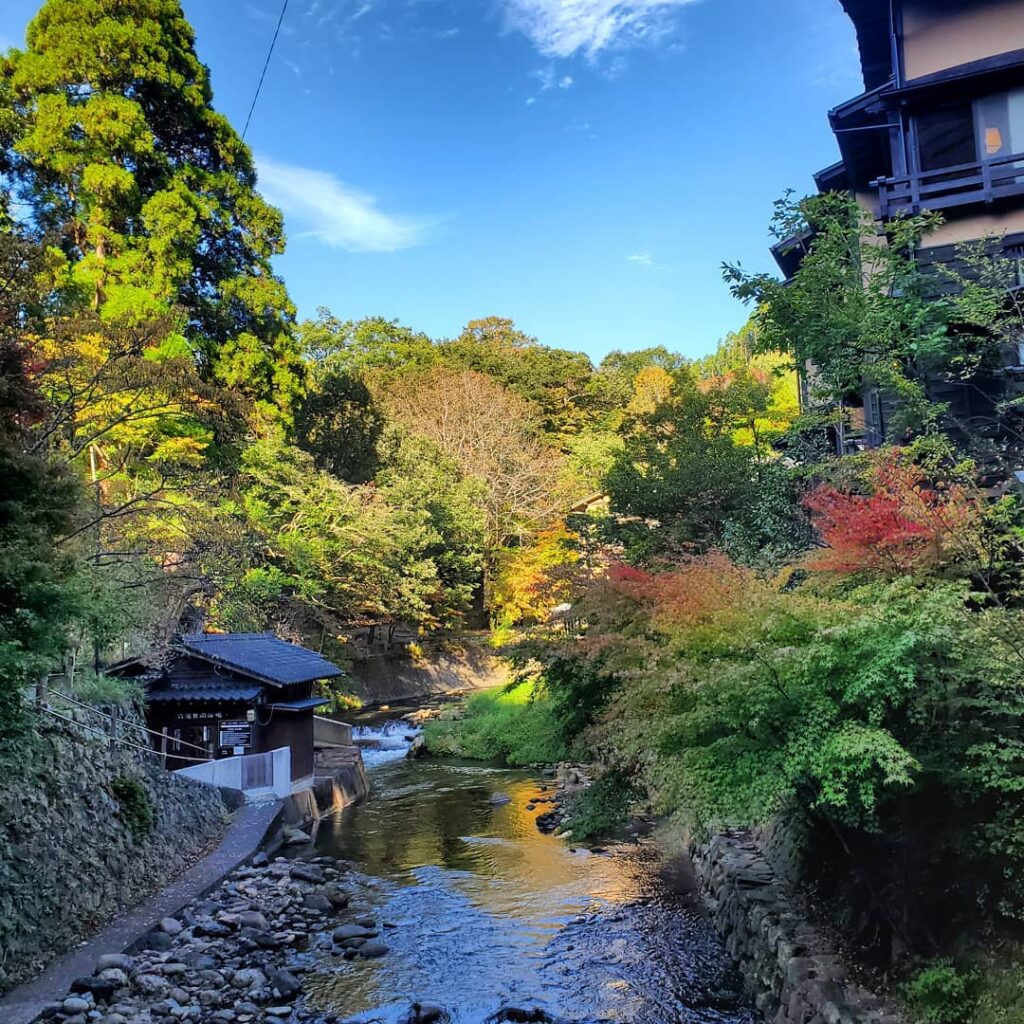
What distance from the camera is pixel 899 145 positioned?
44.8 feet

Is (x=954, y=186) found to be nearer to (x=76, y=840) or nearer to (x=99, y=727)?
(x=76, y=840)

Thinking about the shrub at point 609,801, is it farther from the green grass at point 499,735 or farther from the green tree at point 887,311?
the green grass at point 499,735

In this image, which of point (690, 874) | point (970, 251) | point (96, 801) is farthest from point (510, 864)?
point (970, 251)

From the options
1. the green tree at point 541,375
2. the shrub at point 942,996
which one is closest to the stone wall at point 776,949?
the shrub at point 942,996

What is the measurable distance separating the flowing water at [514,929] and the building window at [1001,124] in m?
13.5

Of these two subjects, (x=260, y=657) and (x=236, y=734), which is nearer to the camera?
(x=236, y=734)

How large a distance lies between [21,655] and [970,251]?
1289cm

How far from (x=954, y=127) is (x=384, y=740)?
24.4 m

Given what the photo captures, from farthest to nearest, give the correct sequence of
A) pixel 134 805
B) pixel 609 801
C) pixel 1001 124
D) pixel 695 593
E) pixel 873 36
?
pixel 873 36
pixel 1001 124
pixel 609 801
pixel 134 805
pixel 695 593

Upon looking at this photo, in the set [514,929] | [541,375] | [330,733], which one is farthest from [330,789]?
[541,375]

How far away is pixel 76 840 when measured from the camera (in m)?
10.0

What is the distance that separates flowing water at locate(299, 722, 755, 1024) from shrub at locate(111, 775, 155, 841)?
11.5 ft

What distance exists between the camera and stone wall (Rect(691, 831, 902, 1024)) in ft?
23.2

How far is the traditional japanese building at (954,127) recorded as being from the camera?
12594mm
